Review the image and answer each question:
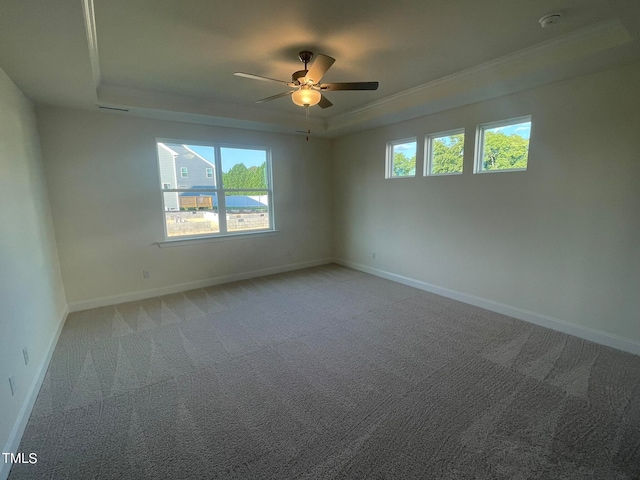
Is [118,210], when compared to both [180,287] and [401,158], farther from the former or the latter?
[401,158]

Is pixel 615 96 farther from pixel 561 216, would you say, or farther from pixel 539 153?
pixel 561 216

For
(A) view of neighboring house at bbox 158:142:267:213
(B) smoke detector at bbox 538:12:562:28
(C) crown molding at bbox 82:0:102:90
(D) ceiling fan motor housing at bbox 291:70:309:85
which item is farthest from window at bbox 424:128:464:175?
(C) crown molding at bbox 82:0:102:90

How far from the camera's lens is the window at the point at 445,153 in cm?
380

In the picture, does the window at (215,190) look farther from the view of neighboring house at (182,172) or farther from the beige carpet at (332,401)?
the beige carpet at (332,401)

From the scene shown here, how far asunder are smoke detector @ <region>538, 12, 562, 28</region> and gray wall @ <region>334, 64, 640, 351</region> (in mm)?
904

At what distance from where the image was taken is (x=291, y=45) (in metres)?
2.47

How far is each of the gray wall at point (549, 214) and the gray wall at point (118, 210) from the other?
2802mm

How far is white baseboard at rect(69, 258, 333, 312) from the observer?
379cm

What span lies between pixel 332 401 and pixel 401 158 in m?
3.68

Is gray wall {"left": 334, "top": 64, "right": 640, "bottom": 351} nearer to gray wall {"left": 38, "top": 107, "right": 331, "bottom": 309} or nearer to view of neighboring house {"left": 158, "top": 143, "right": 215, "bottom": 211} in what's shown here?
gray wall {"left": 38, "top": 107, "right": 331, "bottom": 309}

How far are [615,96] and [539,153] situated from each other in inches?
26.5

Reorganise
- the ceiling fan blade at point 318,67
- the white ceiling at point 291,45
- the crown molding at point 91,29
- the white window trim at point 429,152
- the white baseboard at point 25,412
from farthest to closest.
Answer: the white window trim at point 429,152 < the ceiling fan blade at point 318,67 < the white ceiling at point 291,45 < the crown molding at point 91,29 < the white baseboard at point 25,412

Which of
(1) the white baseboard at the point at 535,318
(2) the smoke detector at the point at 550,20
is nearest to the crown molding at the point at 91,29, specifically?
(2) the smoke detector at the point at 550,20

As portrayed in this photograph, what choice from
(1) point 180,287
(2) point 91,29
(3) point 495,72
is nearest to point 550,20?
(3) point 495,72
